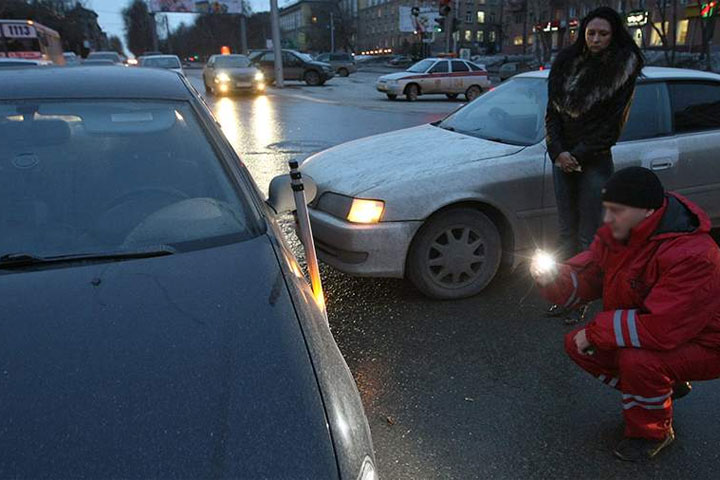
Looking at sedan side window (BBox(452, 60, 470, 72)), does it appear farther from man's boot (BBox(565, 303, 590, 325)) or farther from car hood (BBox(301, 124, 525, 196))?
man's boot (BBox(565, 303, 590, 325))

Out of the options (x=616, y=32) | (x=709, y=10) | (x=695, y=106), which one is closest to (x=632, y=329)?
(x=616, y=32)

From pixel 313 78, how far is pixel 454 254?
26298 mm

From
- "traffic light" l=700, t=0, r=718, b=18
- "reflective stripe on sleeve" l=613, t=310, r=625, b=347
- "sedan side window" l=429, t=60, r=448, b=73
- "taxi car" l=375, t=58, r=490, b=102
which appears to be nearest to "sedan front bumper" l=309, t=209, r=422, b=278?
"reflective stripe on sleeve" l=613, t=310, r=625, b=347

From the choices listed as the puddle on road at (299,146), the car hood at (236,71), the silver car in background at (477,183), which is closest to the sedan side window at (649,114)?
the silver car in background at (477,183)

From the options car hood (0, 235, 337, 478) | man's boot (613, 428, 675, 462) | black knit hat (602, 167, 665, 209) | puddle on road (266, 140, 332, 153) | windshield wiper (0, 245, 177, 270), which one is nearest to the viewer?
car hood (0, 235, 337, 478)

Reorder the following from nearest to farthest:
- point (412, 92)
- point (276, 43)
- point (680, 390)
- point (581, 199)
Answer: point (680, 390), point (581, 199), point (412, 92), point (276, 43)

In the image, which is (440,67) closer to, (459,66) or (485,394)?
(459,66)

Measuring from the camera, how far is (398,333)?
3275mm

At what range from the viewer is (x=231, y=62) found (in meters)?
21.3

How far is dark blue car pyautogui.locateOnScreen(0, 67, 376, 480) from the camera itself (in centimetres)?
118

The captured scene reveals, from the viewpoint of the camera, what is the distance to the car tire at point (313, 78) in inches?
1111

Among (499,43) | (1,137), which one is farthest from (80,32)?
(1,137)

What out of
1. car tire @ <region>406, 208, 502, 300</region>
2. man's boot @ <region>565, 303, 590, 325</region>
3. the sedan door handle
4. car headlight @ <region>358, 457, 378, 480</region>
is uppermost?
the sedan door handle

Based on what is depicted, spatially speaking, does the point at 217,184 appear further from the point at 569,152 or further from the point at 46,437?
the point at 569,152
